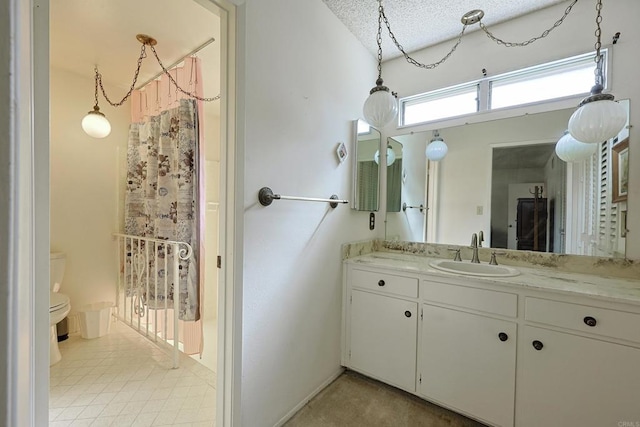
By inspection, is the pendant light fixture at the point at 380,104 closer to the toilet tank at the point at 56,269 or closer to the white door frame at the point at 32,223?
the white door frame at the point at 32,223

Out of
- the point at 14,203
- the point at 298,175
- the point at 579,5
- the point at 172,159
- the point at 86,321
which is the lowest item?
the point at 86,321

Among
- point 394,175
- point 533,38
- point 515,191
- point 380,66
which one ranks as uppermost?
point 533,38

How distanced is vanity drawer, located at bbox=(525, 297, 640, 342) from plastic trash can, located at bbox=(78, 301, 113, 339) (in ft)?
10.3

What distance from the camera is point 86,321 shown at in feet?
7.61

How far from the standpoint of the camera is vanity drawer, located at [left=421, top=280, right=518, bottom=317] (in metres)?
1.38

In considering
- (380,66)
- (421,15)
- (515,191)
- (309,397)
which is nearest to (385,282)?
(309,397)

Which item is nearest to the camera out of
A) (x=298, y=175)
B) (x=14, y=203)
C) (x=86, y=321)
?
(x=14, y=203)

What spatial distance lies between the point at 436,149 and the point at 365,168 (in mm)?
562

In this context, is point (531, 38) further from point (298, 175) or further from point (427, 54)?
point (298, 175)

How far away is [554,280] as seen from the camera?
4.65 ft

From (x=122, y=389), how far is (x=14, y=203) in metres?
2.06

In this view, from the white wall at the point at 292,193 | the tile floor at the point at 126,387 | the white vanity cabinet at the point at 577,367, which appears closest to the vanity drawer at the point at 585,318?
the white vanity cabinet at the point at 577,367

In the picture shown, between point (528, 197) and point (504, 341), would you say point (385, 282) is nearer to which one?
point (504, 341)

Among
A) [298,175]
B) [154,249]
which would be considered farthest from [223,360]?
[154,249]
